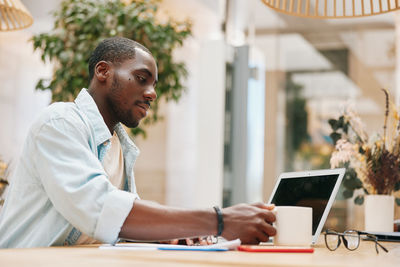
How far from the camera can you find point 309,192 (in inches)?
69.4

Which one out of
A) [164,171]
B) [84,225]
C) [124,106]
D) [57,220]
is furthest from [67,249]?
[164,171]

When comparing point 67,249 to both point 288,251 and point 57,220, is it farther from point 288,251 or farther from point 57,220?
point 288,251

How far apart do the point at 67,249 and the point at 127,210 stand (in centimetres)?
16

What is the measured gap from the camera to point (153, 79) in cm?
175

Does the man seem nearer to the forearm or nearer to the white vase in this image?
the forearm

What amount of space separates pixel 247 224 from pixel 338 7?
0.98 m

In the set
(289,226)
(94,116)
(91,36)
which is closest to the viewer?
(289,226)

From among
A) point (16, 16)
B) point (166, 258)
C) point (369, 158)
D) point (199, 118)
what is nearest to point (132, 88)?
point (166, 258)

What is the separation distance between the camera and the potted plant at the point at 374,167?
2291 millimetres

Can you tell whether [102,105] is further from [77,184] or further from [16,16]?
[16,16]

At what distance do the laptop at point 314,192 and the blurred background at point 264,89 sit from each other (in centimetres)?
317

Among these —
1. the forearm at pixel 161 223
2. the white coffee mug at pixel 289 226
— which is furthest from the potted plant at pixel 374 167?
the forearm at pixel 161 223

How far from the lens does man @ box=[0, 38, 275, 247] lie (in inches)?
51.6

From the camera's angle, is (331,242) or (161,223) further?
(331,242)
